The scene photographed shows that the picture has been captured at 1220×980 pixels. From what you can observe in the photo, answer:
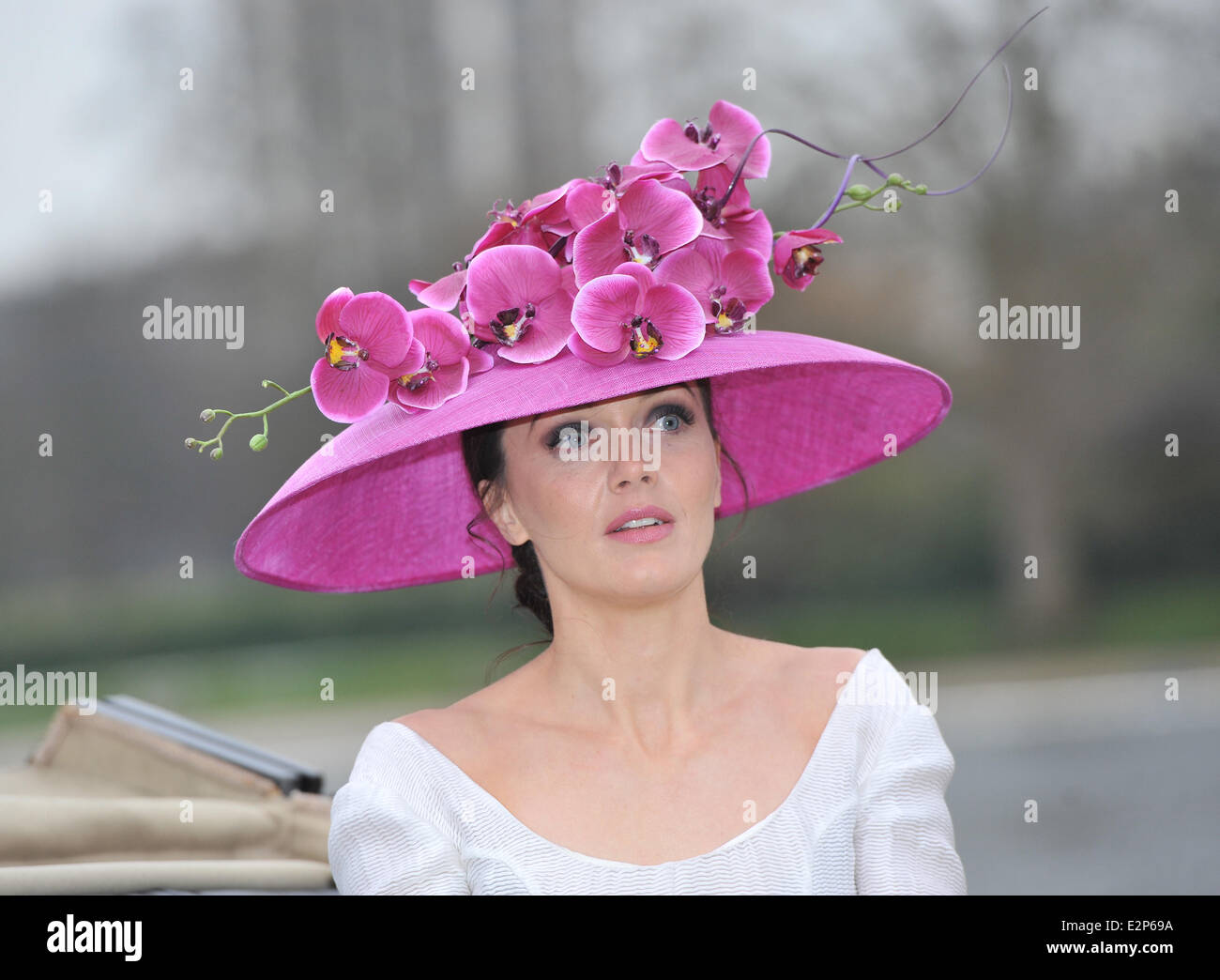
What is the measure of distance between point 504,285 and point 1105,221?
7.50 meters

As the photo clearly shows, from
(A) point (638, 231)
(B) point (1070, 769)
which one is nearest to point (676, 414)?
(A) point (638, 231)

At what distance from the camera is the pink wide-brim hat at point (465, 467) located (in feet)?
4.79

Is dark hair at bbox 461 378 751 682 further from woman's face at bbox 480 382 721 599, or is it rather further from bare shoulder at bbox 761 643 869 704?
bare shoulder at bbox 761 643 869 704

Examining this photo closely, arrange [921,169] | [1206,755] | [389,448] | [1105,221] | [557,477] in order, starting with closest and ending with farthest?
[389,448] < [557,477] < [1206,755] < [921,169] < [1105,221]

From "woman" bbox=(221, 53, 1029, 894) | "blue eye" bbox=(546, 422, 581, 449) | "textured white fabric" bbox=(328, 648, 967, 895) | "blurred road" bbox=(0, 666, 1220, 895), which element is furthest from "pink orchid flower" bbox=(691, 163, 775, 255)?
"blurred road" bbox=(0, 666, 1220, 895)

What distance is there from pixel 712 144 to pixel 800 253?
17 cm

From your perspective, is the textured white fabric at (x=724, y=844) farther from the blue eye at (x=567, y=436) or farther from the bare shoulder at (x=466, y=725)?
the blue eye at (x=567, y=436)

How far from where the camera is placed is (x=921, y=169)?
7.50 meters

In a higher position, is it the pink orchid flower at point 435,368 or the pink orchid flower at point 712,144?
the pink orchid flower at point 712,144

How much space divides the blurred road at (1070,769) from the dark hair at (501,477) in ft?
8.02


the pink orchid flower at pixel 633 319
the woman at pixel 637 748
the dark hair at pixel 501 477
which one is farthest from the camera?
the dark hair at pixel 501 477

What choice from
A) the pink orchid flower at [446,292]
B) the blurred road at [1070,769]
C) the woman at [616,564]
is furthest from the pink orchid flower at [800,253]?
the blurred road at [1070,769]
